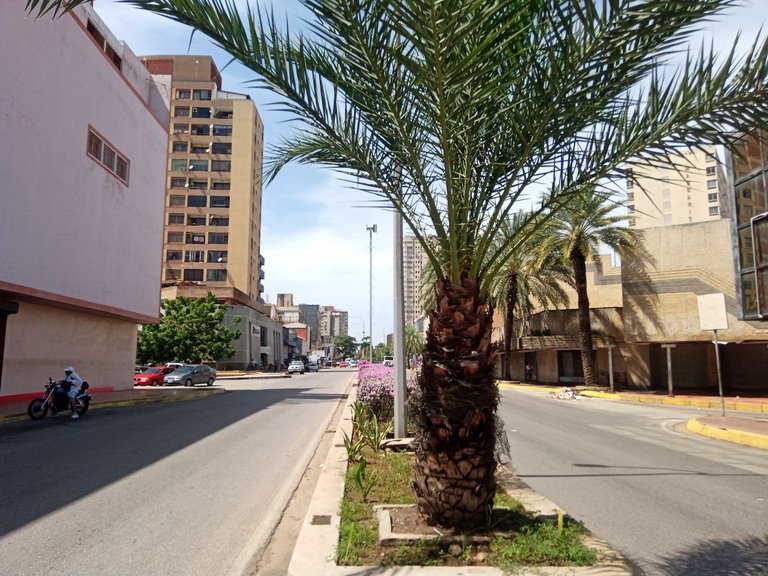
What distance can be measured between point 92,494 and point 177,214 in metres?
71.1

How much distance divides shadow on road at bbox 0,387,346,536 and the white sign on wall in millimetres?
14685

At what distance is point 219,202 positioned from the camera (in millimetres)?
73625

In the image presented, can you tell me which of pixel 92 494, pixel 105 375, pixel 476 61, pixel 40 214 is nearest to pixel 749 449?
pixel 476 61

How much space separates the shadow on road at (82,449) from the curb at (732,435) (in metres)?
11.5

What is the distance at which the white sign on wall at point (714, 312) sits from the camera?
57.8 ft

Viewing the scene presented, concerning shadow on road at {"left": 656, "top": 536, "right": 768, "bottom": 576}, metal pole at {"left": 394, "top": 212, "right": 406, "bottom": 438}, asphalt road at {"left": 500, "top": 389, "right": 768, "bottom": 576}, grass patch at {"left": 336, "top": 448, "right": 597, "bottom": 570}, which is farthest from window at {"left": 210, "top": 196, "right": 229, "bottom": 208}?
shadow on road at {"left": 656, "top": 536, "right": 768, "bottom": 576}

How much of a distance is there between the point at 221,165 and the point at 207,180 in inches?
107

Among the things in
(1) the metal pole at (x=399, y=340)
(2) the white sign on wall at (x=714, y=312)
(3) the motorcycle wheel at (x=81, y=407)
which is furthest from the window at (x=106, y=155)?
(2) the white sign on wall at (x=714, y=312)

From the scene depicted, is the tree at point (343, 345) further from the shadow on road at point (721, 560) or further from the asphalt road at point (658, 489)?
the shadow on road at point (721, 560)

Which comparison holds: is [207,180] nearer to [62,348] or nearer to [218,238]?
[218,238]

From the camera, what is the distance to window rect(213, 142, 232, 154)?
73938 mm

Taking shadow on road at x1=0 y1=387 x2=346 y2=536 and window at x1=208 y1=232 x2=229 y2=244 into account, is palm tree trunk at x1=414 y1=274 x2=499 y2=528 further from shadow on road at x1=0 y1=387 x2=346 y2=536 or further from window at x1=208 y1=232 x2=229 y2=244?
window at x1=208 y1=232 x2=229 y2=244

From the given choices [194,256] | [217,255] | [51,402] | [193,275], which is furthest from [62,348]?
[194,256]

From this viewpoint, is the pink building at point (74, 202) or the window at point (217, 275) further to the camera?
the window at point (217, 275)
